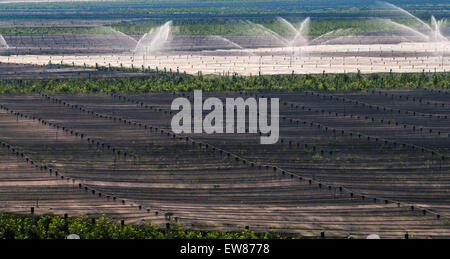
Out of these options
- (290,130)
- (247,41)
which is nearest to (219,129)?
(290,130)

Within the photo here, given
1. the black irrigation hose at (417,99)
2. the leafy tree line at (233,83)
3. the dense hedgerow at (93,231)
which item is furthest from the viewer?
the leafy tree line at (233,83)

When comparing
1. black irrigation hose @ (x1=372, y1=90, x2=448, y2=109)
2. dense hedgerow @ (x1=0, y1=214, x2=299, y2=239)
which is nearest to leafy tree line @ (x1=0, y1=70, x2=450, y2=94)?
black irrigation hose @ (x1=372, y1=90, x2=448, y2=109)

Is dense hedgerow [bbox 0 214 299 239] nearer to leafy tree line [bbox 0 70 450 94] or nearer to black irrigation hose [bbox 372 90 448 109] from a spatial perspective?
black irrigation hose [bbox 372 90 448 109]

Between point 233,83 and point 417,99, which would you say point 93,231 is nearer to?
point 417,99

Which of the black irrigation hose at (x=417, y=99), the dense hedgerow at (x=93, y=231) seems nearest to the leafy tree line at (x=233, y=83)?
the black irrigation hose at (x=417, y=99)

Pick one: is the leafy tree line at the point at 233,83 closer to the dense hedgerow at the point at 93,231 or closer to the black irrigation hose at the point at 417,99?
the black irrigation hose at the point at 417,99
